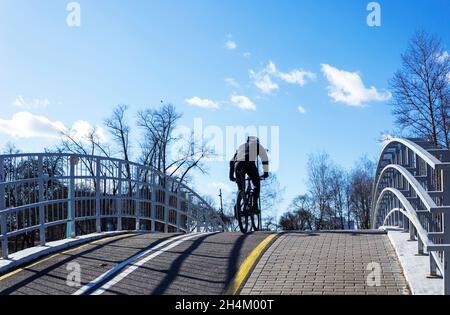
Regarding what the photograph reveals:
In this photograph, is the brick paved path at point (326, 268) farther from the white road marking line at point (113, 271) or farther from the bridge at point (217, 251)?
the white road marking line at point (113, 271)

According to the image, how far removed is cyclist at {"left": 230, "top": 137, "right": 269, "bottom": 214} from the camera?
1166 cm

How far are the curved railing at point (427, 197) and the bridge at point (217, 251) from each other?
0.05ft

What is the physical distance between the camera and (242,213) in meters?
12.1

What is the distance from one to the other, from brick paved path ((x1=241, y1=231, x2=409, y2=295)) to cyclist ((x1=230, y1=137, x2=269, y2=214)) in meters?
2.21

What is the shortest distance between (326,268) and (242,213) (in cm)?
467


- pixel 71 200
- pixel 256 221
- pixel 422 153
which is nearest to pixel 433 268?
pixel 422 153

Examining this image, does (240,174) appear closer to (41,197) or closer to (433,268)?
(41,197)

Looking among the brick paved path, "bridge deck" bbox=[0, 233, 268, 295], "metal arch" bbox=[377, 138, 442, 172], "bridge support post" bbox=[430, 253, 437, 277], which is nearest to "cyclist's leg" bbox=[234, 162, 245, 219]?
"bridge deck" bbox=[0, 233, 268, 295]

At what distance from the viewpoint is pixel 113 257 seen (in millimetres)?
8531

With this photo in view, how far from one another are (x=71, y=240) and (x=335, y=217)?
54.1 metres

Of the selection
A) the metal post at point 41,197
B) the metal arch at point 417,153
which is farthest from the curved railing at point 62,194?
the metal arch at point 417,153

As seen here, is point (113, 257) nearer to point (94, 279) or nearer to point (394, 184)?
point (94, 279)

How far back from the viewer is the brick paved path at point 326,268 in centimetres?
654

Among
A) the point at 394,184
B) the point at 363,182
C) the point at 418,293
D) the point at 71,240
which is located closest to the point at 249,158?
the point at 394,184
